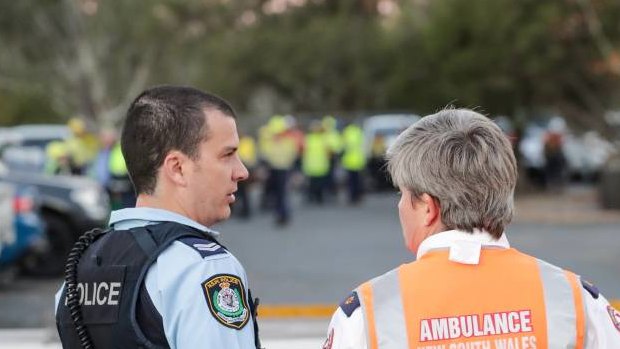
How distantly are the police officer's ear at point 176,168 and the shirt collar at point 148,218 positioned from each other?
0.08 m

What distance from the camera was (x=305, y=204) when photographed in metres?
28.7

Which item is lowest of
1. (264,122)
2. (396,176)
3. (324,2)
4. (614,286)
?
(614,286)

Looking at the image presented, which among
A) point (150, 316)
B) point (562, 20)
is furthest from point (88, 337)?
→ point (562, 20)

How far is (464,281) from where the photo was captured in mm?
2885

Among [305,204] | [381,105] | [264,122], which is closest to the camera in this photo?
[305,204]

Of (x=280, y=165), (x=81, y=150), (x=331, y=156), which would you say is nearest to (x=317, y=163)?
(x=331, y=156)

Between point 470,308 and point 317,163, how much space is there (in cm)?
2489

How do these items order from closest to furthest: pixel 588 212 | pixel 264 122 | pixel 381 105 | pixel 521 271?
pixel 521 271, pixel 588 212, pixel 264 122, pixel 381 105

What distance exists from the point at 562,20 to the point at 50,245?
45.4 ft

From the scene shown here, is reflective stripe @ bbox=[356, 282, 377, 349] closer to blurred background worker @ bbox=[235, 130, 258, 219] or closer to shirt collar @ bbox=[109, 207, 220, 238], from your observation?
shirt collar @ bbox=[109, 207, 220, 238]

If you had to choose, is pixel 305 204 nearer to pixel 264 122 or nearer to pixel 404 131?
pixel 264 122

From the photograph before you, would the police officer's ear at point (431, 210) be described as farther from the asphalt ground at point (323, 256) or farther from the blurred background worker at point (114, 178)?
the blurred background worker at point (114, 178)

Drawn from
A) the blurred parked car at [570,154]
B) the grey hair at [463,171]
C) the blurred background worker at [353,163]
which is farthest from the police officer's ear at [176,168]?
the blurred parked car at [570,154]

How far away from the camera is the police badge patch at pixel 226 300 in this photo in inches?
112
